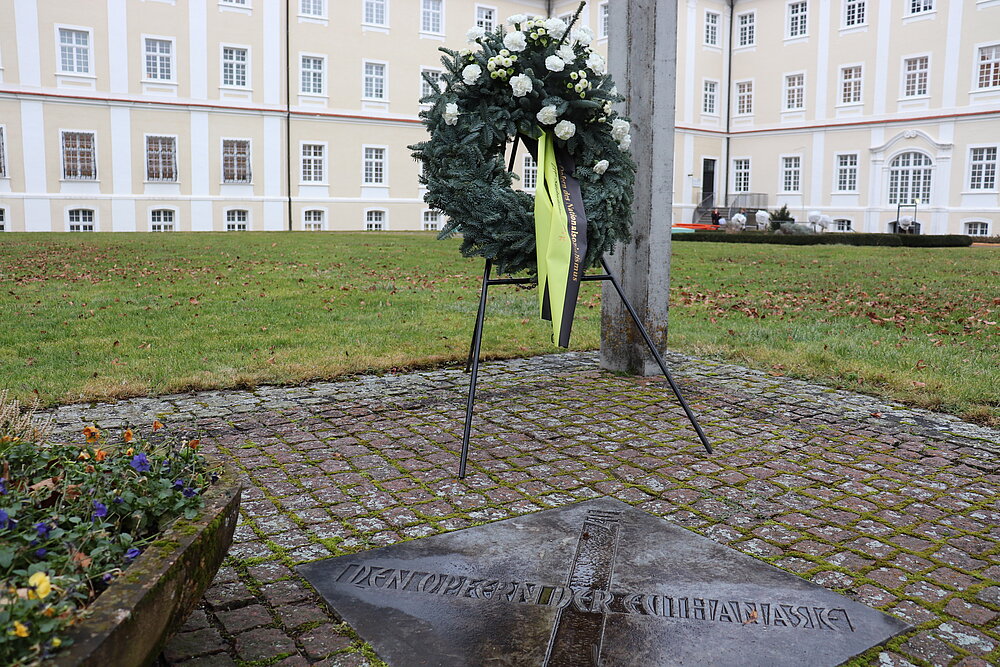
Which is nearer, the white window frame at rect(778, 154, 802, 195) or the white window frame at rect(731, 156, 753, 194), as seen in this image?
the white window frame at rect(778, 154, 802, 195)

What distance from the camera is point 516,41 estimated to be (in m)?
4.54

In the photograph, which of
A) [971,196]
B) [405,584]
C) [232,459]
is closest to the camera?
[405,584]

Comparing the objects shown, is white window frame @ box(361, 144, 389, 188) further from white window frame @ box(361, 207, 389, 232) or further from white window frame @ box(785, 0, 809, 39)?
white window frame @ box(785, 0, 809, 39)

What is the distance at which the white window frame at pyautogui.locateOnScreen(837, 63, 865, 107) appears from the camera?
114ft

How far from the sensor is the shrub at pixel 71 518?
1664 millimetres

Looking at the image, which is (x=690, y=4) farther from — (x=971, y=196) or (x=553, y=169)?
(x=553, y=169)

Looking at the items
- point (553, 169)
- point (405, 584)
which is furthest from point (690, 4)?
point (405, 584)

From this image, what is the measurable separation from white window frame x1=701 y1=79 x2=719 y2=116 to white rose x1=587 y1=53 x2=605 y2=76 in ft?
119

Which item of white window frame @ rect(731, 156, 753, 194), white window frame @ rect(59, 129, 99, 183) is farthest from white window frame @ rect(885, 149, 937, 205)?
white window frame @ rect(59, 129, 99, 183)

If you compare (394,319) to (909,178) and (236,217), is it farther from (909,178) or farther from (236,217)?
(909,178)

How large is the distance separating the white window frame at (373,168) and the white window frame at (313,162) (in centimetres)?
146

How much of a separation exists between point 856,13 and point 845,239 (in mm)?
15791

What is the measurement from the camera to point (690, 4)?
37156 mm

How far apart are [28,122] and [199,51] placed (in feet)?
19.2
